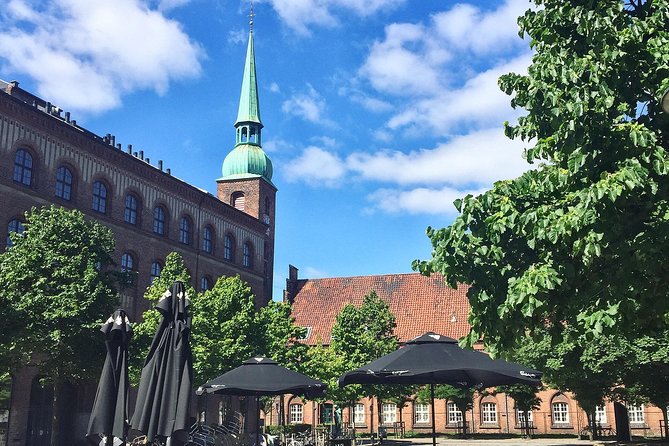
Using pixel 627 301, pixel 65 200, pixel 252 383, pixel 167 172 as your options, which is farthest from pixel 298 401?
pixel 627 301

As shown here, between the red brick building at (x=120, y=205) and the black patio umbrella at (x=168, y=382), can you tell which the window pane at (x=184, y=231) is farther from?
the black patio umbrella at (x=168, y=382)

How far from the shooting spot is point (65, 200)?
104 ft

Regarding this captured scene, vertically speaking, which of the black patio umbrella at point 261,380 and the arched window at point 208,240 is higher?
the arched window at point 208,240

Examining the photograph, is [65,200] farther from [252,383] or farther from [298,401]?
[298,401]

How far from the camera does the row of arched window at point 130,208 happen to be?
2986 centimetres

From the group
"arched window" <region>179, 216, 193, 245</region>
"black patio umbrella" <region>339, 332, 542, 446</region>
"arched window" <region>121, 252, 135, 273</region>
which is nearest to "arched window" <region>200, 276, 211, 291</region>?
"arched window" <region>179, 216, 193, 245</region>

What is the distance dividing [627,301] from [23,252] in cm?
1984

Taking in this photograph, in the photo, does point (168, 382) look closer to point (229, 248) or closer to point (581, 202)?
point (581, 202)

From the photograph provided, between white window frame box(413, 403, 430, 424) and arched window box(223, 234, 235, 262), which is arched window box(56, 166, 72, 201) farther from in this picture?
white window frame box(413, 403, 430, 424)

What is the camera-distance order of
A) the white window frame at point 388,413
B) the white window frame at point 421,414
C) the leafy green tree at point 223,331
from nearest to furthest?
1. the leafy green tree at point 223,331
2. the white window frame at point 421,414
3. the white window frame at point 388,413

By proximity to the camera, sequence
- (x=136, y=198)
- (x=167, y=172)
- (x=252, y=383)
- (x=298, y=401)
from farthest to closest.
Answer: (x=298, y=401) < (x=167, y=172) < (x=136, y=198) < (x=252, y=383)

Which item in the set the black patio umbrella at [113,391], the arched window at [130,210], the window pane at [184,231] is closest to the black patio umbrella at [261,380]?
the black patio umbrella at [113,391]

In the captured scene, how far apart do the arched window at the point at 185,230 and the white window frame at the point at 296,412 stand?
19.9m

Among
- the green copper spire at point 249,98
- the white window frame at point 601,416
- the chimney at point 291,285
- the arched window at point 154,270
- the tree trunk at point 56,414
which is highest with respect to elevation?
the green copper spire at point 249,98
